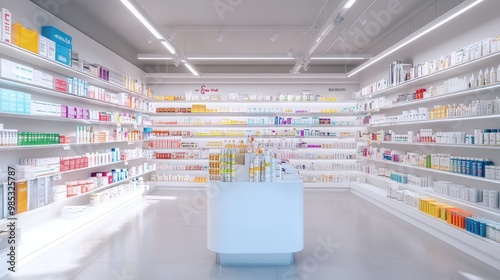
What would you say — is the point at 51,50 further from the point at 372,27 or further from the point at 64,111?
the point at 372,27

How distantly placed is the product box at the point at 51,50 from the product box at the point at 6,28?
0.83m

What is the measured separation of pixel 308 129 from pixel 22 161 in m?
7.83

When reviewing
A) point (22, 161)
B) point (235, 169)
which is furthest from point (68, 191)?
point (235, 169)

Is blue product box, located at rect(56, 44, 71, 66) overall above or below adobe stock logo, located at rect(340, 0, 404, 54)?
below

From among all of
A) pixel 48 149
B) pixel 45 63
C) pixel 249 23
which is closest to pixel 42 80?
pixel 45 63

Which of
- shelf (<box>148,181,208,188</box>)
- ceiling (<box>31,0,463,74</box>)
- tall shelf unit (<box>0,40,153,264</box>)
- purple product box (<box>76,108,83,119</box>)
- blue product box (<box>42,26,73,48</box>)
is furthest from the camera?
shelf (<box>148,181,208,188</box>)

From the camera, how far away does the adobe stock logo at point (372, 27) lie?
A: 266 inches

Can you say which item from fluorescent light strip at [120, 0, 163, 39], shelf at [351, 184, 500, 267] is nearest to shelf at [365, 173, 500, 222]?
shelf at [351, 184, 500, 267]

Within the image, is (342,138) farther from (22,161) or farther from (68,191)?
(22,161)

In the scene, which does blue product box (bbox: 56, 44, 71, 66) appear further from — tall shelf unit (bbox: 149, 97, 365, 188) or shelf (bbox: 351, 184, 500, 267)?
shelf (bbox: 351, 184, 500, 267)

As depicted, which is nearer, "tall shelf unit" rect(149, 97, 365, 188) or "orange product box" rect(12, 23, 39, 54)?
"orange product box" rect(12, 23, 39, 54)

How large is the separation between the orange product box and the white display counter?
3.08 metres

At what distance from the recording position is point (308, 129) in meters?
10.5

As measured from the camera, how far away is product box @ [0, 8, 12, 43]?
384cm
